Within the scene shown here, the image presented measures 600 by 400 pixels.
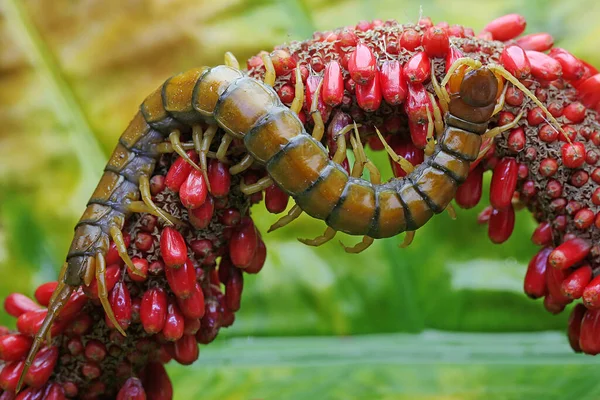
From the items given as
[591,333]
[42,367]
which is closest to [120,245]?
[42,367]

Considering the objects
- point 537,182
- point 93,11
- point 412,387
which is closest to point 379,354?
point 412,387

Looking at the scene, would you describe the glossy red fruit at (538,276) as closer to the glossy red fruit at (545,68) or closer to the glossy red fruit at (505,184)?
the glossy red fruit at (505,184)

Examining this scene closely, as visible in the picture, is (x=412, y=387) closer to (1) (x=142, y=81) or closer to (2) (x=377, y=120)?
(2) (x=377, y=120)

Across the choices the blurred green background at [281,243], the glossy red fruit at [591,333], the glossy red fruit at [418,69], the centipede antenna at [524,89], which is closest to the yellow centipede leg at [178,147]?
the glossy red fruit at [418,69]

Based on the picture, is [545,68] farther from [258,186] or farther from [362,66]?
[258,186]

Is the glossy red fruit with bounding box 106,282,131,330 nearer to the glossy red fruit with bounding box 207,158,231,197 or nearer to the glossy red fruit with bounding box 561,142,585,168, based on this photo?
the glossy red fruit with bounding box 207,158,231,197

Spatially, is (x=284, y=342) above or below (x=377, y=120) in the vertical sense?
below
